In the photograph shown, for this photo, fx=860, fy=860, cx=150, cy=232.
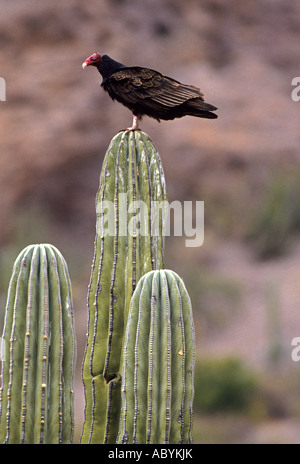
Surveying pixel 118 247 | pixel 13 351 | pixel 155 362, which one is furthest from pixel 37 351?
pixel 118 247

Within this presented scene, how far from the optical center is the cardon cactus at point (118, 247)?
9.71ft

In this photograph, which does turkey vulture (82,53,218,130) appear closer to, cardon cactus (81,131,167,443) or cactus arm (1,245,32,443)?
cardon cactus (81,131,167,443)

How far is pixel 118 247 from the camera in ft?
9.71

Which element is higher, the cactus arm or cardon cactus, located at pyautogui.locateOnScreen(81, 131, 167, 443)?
cardon cactus, located at pyautogui.locateOnScreen(81, 131, 167, 443)

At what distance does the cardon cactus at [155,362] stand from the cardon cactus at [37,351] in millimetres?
204

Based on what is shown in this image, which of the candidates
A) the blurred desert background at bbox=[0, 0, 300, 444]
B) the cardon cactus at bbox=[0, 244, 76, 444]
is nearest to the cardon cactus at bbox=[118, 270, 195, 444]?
the cardon cactus at bbox=[0, 244, 76, 444]

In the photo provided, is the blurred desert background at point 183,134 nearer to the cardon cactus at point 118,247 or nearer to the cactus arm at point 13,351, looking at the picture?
the cardon cactus at point 118,247

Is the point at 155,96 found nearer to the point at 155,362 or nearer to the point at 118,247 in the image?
the point at 118,247

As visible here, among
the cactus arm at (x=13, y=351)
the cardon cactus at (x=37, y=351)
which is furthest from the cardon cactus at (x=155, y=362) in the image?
the cactus arm at (x=13, y=351)

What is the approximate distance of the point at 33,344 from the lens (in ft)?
8.71

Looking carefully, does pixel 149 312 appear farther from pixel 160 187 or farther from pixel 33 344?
pixel 160 187

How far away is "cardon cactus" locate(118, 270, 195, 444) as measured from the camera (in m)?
2.60

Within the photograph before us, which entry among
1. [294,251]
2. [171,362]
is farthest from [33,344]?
[294,251]

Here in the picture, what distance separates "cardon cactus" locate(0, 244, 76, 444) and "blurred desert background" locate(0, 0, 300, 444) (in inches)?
260
